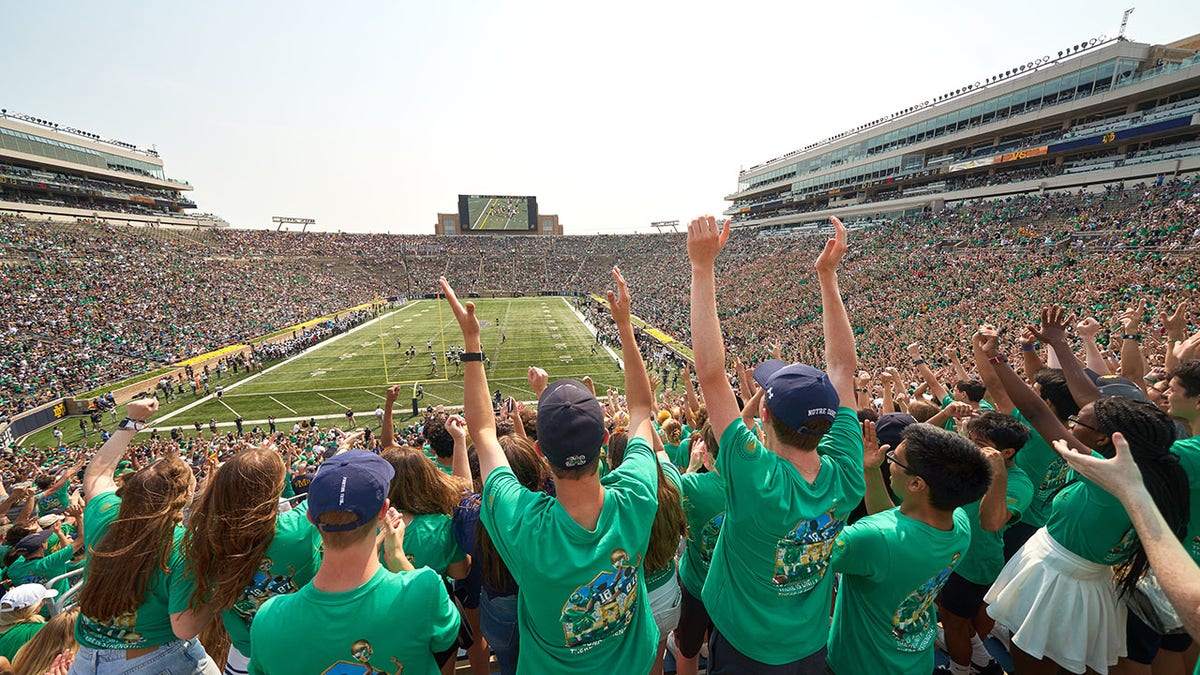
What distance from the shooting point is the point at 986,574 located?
3.20 m

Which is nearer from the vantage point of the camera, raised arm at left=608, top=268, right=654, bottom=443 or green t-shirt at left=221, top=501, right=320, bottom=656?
raised arm at left=608, top=268, right=654, bottom=443

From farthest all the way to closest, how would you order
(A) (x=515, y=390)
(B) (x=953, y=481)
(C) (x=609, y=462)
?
(A) (x=515, y=390)
(C) (x=609, y=462)
(B) (x=953, y=481)

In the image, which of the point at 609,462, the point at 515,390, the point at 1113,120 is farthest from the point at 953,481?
the point at 1113,120

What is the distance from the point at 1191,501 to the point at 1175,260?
25.7 m

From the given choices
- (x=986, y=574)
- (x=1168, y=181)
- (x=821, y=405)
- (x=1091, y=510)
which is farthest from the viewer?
(x=1168, y=181)

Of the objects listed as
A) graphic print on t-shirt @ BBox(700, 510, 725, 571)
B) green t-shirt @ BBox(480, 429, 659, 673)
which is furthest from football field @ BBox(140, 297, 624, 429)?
green t-shirt @ BBox(480, 429, 659, 673)

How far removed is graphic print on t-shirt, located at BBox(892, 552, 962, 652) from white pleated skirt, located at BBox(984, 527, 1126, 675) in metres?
0.63

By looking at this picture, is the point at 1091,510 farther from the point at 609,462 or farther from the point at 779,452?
the point at 609,462

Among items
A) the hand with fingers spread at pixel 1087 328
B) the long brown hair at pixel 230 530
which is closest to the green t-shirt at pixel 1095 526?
the hand with fingers spread at pixel 1087 328

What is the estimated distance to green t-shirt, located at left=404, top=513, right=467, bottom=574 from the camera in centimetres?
301

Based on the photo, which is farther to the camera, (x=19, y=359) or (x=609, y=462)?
(x=19, y=359)

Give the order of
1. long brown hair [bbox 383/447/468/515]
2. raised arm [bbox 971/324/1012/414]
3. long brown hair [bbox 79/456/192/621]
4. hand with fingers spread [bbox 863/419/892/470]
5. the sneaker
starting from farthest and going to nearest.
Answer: raised arm [bbox 971/324/1012/414] → the sneaker → long brown hair [bbox 383/447/468/515] → hand with fingers spread [bbox 863/419/892/470] → long brown hair [bbox 79/456/192/621]

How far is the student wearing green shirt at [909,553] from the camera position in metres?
2.28

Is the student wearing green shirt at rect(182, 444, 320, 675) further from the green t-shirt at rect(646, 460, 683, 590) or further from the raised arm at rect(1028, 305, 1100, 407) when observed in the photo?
the raised arm at rect(1028, 305, 1100, 407)
